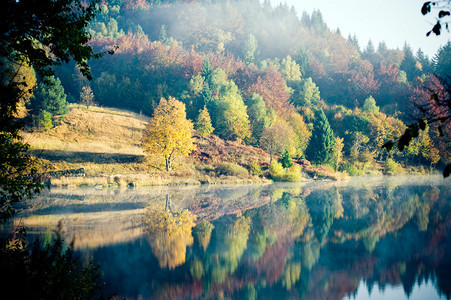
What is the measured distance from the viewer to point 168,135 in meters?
43.7

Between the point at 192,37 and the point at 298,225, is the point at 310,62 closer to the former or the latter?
the point at 192,37

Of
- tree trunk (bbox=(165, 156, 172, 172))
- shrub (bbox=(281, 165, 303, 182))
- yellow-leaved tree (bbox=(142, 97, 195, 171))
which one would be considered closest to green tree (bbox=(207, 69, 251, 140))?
shrub (bbox=(281, 165, 303, 182))

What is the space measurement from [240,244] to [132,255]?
4263 mm

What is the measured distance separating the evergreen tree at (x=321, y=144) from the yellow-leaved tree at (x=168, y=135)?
2738 centimetres

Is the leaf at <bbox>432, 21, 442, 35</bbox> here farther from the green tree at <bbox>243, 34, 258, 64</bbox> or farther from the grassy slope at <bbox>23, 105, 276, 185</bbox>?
the green tree at <bbox>243, 34, 258, 64</bbox>

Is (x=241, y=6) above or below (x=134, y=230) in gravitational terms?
above

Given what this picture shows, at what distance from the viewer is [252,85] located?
7781 cm

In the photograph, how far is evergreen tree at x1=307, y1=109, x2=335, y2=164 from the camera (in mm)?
60531

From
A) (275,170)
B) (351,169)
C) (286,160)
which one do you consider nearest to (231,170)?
(275,170)

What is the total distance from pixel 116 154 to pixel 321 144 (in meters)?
36.4

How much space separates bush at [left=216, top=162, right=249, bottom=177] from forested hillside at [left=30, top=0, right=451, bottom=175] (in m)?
8.68

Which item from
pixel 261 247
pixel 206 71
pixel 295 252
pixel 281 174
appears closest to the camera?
pixel 295 252

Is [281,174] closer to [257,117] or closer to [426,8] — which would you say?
[257,117]

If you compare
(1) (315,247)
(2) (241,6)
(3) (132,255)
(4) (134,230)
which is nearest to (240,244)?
(1) (315,247)
